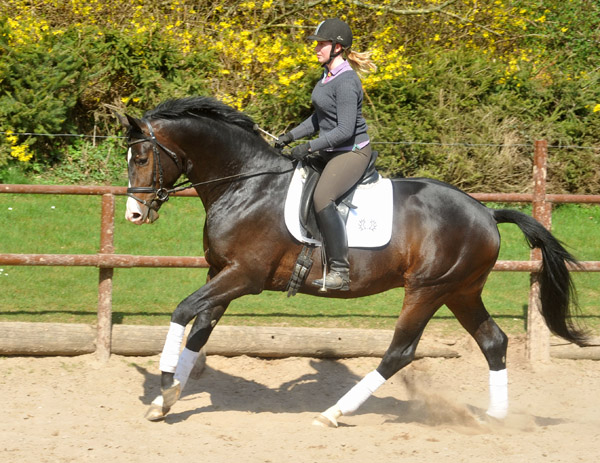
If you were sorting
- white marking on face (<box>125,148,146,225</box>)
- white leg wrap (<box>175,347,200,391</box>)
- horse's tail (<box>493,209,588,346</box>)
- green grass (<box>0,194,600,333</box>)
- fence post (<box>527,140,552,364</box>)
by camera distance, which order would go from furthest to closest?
green grass (<box>0,194,600,333</box>)
fence post (<box>527,140,552,364</box>)
horse's tail (<box>493,209,588,346</box>)
white leg wrap (<box>175,347,200,391</box>)
white marking on face (<box>125,148,146,225</box>)

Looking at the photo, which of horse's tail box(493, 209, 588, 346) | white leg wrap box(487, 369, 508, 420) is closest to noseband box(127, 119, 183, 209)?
horse's tail box(493, 209, 588, 346)

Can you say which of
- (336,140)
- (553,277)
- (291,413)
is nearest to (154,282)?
(291,413)

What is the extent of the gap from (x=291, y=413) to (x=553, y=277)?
2.21m

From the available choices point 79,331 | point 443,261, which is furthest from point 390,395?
point 79,331

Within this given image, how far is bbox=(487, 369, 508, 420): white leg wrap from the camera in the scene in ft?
18.8

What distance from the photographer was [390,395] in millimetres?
6434

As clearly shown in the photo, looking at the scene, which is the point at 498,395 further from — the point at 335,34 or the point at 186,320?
the point at 335,34

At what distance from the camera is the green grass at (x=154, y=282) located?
7.32 m

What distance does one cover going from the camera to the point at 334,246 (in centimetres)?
521

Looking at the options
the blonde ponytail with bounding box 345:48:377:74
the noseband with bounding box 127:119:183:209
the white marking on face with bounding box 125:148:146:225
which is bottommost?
the white marking on face with bounding box 125:148:146:225

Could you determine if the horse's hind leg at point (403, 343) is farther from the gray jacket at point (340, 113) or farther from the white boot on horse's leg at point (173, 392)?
the gray jacket at point (340, 113)

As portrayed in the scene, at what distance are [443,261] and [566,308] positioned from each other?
4.11 feet

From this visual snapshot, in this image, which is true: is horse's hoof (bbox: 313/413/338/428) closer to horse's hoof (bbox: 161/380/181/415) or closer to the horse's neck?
horse's hoof (bbox: 161/380/181/415)

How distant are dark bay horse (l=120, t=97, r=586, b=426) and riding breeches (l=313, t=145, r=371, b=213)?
30 cm
